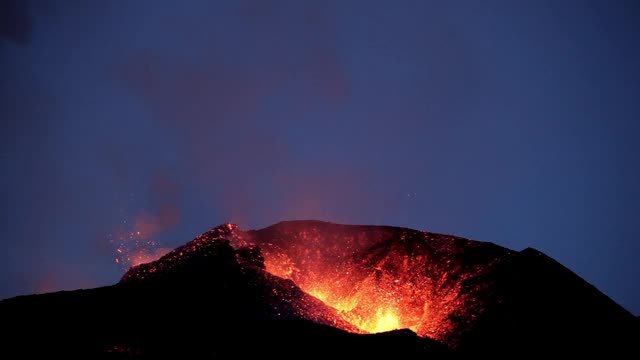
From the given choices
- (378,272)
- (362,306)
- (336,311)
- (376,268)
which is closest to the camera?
(336,311)

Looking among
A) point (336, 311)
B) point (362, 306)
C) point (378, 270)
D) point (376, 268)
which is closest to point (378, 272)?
point (378, 270)

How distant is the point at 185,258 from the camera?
361 inches

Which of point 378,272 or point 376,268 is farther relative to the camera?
point 376,268

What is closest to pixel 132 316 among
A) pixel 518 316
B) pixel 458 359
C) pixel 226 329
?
pixel 226 329

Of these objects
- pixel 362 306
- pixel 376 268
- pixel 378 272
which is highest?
pixel 376 268

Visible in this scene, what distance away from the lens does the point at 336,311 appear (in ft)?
28.3

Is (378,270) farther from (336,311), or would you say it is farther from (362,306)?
(336,311)

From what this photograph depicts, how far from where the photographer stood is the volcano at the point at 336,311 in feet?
20.9

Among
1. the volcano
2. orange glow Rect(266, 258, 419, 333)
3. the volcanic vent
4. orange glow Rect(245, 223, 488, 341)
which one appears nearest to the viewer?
Answer: the volcano

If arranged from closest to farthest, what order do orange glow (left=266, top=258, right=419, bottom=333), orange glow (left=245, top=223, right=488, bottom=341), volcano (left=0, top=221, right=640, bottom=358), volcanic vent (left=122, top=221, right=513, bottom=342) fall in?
volcano (left=0, top=221, right=640, bottom=358), volcanic vent (left=122, top=221, right=513, bottom=342), orange glow (left=245, top=223, right=488, bottom=341), orange glow (left=266, top=258, right=419, bottom=333)

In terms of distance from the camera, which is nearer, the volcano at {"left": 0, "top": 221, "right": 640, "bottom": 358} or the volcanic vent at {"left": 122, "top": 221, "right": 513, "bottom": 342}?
the volcano at {"left": 0, "top": 221, "right": 640, "bottom": 358}

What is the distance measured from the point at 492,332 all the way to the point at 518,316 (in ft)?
1.94

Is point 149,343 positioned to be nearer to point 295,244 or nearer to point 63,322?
point 63,322

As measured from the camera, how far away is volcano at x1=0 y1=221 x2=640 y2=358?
637 cm
